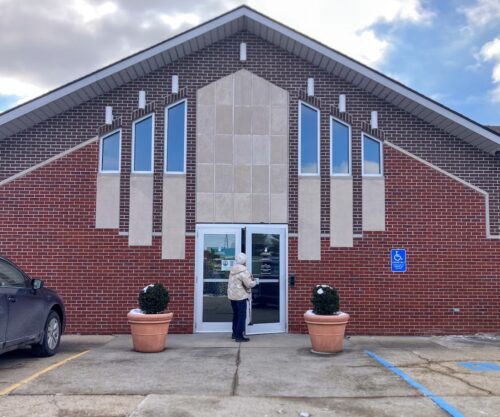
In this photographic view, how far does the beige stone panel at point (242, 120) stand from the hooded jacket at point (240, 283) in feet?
10.5

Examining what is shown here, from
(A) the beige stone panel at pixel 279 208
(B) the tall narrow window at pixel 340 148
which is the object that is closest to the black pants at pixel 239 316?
(A) the beige stone panel at pixel 279 208

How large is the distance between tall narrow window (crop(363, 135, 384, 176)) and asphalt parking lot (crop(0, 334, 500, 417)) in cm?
391

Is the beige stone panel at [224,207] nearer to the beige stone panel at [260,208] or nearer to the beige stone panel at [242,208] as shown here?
the beige stone panel at [242,208]

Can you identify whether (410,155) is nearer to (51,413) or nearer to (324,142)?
(324,142)

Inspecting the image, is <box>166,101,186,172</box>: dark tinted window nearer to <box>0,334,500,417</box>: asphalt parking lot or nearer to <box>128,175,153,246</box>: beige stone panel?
<box>128,175,153,246</box>: beige stone panel

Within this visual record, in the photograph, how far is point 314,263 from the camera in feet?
38.3

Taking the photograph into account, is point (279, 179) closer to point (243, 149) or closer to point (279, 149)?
point (279, 149)

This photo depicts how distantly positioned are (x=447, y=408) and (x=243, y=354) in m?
3.94

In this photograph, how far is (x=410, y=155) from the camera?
1195cm

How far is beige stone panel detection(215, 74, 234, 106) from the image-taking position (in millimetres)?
12008

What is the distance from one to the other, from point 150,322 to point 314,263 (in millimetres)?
4051

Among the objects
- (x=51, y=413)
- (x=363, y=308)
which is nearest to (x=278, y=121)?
(x=363, y=308)

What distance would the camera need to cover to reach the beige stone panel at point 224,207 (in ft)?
38.3

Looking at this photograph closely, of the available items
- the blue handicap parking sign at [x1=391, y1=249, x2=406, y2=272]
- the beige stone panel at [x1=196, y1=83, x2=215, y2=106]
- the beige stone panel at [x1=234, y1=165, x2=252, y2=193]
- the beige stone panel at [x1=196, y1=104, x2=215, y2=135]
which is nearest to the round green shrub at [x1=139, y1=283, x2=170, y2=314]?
the beige stone panel at [x1=234, y1=165, x2=252, y2=193]
